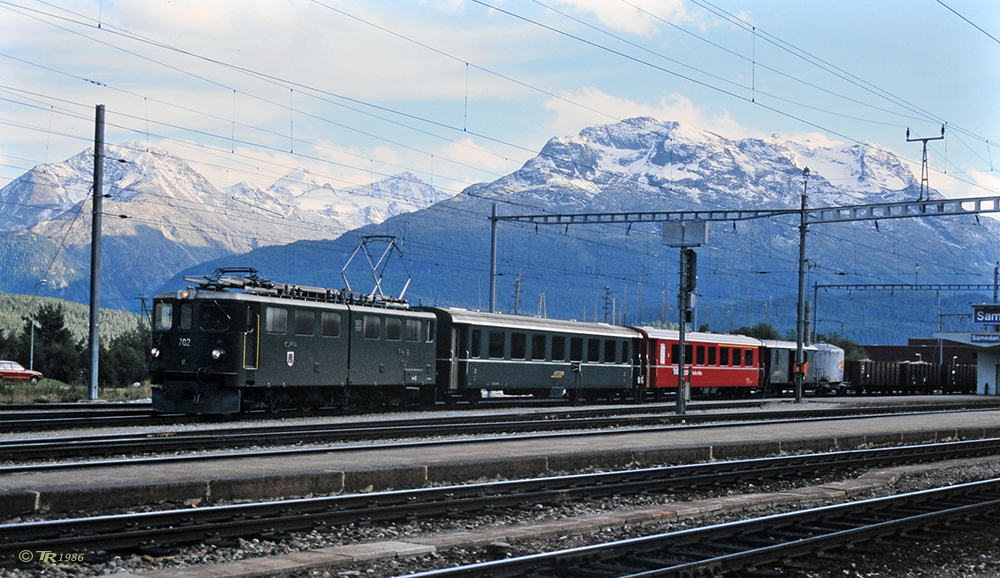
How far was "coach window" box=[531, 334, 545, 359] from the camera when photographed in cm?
3534

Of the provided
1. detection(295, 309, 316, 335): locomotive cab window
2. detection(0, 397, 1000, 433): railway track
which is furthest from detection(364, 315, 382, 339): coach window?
detection(295, 309, 316, 335): locomotive cab window

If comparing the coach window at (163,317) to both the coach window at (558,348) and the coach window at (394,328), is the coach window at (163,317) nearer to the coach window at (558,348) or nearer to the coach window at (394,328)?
the coach window at (394,328)

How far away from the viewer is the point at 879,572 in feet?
32.6

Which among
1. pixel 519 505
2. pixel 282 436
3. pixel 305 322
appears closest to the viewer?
pixel 519 505

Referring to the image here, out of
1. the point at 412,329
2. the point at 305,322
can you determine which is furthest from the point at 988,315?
the point at 305,322

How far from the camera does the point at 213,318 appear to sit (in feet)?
83.3

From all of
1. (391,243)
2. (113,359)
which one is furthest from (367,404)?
(113,359)

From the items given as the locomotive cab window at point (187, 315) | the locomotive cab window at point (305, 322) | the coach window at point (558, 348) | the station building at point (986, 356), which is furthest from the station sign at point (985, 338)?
the locomotive cab window at point (187, 315)

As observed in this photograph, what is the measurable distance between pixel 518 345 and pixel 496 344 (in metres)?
1.18

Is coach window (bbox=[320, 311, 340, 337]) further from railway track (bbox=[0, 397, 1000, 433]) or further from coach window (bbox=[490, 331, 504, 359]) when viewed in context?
coach window (bbox=[490, 331, 504, 359])

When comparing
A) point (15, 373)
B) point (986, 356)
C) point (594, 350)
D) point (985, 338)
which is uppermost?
point (985, 338)

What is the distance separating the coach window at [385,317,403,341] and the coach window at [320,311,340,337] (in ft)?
7.17

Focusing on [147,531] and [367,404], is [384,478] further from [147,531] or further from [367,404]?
[367,404]

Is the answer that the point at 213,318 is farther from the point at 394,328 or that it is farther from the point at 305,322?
the point at 394,328
